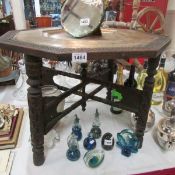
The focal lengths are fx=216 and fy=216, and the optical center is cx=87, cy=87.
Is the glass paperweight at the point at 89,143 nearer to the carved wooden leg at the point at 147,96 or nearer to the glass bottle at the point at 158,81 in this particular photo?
the carved wooden leg at the point at 147,96

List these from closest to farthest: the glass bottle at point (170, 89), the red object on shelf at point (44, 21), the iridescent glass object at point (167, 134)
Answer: the iridescent glass object at point (167, 134), the glass bottle at point (170, 89), the red object on shelf at point (44, 21)

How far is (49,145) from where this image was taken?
32.2 inches

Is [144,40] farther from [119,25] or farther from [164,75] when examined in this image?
[119,25]

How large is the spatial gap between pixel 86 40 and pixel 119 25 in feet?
2.36

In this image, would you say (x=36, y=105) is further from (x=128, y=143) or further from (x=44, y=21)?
(x=44, y=21)

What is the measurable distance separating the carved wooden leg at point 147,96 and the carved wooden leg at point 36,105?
1.11 feet

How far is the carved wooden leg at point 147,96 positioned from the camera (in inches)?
26.8

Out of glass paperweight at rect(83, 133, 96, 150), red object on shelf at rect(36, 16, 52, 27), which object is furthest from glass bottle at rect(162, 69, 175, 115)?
red object on shelf at rect(36, 16, 52, 27)

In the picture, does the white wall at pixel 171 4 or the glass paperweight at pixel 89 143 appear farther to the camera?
the white wall at pixel 171 4

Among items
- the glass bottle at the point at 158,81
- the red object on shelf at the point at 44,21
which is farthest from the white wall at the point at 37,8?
the glass bottle at the point at 158,81

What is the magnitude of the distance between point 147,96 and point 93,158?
0.28 meters

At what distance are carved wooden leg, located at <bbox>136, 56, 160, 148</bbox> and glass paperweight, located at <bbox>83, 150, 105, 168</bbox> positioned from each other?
17 cm

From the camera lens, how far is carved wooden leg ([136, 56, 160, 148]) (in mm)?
680

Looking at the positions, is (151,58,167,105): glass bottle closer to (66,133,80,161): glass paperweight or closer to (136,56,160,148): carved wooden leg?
(136,56,160,148): carved wooden leg
